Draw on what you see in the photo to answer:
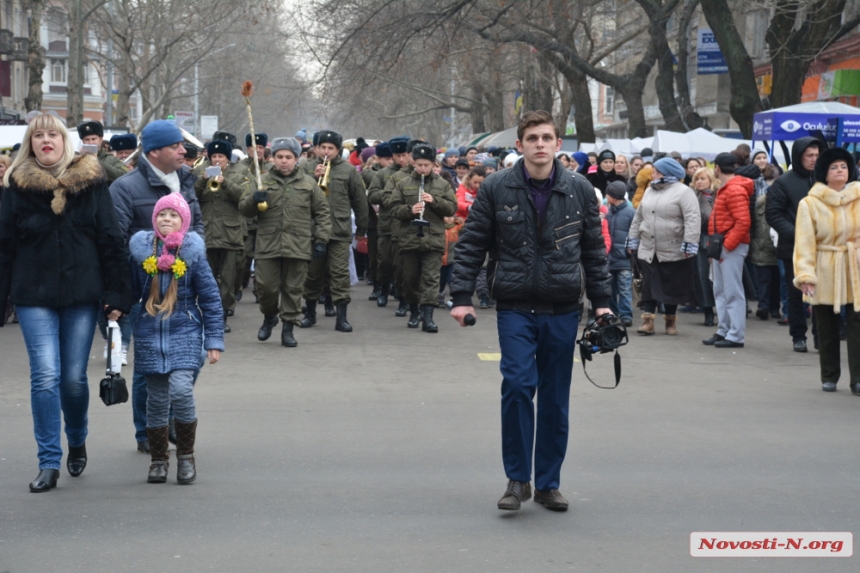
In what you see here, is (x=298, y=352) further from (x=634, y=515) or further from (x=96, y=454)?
(x=634, y=515)

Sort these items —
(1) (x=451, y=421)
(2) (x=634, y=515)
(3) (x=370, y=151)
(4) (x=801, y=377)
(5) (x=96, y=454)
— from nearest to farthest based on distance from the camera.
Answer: (2) (x=634, y=515) < (5) (x=96, y=454) < (1) (x=451, y=421) < (4) (x=801, y=377) < (3) (x=370, y=151)

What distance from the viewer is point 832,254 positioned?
927cm

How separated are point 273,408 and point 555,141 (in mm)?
3580

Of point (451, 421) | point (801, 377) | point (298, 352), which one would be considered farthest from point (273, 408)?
point (801, 377)

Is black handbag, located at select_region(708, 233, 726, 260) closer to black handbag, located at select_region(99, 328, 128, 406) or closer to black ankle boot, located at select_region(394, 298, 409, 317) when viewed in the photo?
black ankle boot, located at select_region(394, 298, 409, 317)

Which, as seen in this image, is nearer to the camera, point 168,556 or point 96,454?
point 168,556

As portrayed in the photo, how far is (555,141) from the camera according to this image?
5.87 meters

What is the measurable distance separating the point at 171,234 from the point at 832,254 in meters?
5.32

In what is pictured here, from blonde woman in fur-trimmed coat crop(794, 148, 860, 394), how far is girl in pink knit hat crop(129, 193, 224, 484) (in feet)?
15.8

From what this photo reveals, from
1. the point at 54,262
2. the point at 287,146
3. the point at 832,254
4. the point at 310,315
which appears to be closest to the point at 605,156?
the point at 310,315

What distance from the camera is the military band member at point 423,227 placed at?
506 inches

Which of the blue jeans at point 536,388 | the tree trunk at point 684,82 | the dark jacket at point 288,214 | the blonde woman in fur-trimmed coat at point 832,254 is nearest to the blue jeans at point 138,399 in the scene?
the blue jeans at point 536,388

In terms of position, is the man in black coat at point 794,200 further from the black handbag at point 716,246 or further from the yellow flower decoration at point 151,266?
the yellow flower decoration at point 151,266

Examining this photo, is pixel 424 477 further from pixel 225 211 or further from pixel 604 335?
pixel 225 211
